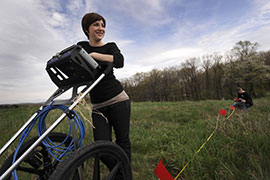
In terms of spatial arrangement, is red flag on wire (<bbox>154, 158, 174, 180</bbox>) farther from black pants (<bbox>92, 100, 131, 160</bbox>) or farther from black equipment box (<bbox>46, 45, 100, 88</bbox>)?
black equipment box (<bbox>46, 45, 100, 88</bbox>)

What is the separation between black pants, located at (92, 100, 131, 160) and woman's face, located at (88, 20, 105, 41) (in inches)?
31.2

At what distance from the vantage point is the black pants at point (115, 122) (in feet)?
5.16

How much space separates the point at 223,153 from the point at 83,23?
265cm

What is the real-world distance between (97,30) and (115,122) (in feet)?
3.49

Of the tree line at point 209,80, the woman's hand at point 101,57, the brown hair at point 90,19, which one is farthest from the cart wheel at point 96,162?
the tree line at point 209,80

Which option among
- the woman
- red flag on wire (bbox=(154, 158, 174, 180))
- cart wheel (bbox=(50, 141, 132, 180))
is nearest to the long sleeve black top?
the woman

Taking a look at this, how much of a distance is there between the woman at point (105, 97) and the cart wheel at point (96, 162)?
0.33m

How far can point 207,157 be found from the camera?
2.04 meters

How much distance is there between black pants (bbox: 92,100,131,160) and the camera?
157 cm

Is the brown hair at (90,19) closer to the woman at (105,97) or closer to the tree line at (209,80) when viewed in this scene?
the woman at (105,97)

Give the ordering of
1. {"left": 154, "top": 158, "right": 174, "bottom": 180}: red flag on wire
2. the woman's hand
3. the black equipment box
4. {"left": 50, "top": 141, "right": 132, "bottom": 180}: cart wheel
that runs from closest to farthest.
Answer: {"left": 50, "top": 141, "right": 132, "bottom": 180}: cart wheel
the black equipment box
the woman's hand
{"left": 154, "top": 158, "right": 174, "bottom": 180}: red flag on wire

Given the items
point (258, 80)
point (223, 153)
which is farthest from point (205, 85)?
point (223, 153)

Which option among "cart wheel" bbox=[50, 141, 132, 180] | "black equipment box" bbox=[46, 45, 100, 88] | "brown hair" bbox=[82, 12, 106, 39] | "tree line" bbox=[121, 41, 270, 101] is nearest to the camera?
"cart wheel" bbox=[50, 141, 132, 180]

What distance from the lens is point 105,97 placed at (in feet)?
5.11
